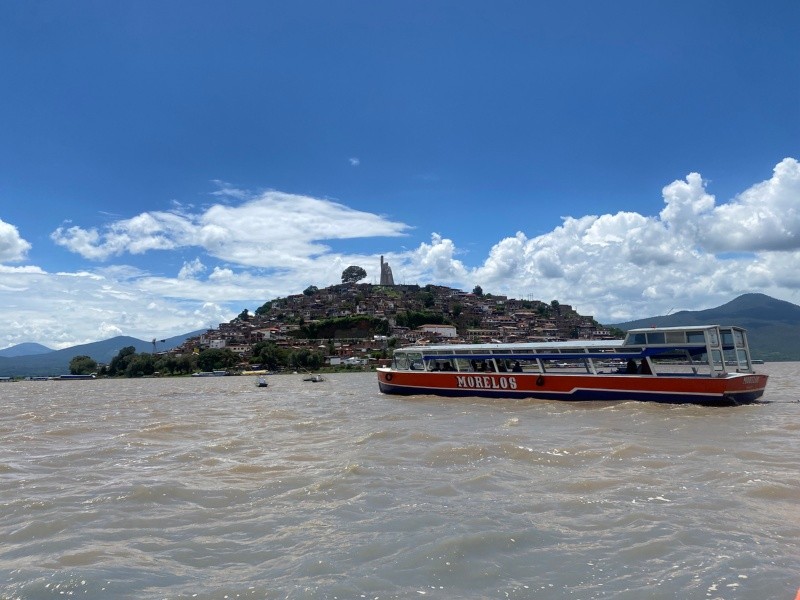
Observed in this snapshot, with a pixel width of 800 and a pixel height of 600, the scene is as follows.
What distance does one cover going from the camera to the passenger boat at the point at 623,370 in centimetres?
2112

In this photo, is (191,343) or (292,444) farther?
(191,343)

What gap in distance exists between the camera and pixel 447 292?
183 m

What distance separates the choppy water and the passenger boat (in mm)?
5999

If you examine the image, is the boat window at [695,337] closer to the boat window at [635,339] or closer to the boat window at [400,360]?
the boat window at [635,339]

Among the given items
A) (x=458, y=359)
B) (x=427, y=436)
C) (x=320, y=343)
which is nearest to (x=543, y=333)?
(x=320, y=343)

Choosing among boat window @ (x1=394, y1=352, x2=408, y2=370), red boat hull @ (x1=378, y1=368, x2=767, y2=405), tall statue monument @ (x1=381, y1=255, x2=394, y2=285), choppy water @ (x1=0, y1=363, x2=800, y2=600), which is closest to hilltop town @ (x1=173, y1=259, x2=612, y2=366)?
tall statue monument @ (x1=381, y1=255, x2=394, y2=285)

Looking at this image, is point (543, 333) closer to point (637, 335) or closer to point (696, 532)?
point (637, 335)

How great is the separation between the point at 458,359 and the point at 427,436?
13.6m

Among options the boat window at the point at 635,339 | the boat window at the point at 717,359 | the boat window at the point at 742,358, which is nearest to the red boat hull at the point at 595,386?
the boat window at the point at 717,359

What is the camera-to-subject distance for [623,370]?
23344 millimetres

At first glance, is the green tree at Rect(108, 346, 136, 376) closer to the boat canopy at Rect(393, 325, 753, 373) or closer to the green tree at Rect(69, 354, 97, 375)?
the green tree at Rect(69, 354, 97, 375)

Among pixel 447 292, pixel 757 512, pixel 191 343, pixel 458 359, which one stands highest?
pixel 447 292

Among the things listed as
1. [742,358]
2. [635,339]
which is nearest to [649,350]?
[635,339]

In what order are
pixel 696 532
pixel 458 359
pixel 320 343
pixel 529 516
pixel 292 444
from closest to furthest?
pixel 696 532 → pixel 529 516 → pixel 292 444 → pixel 458 359 → pixel 320 343
